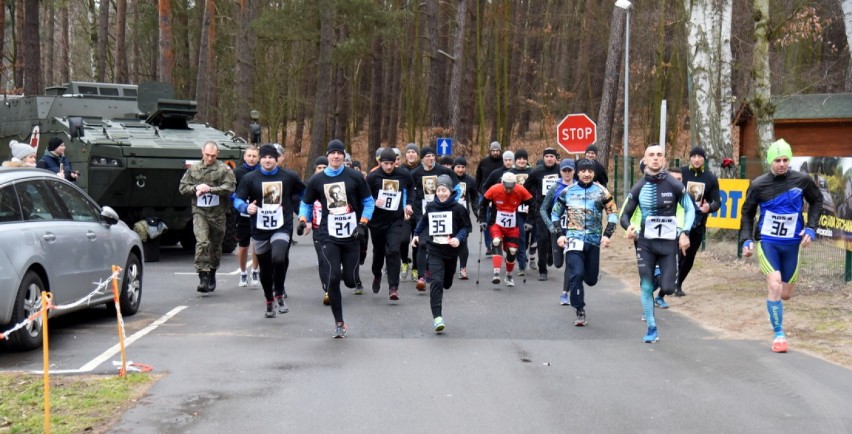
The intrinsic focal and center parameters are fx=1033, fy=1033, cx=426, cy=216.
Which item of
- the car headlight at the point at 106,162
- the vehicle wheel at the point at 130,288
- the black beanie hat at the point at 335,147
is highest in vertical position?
the black beanie hat at the point at 335,147

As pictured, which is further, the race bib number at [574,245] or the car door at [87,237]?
the race bib number at [574,245]

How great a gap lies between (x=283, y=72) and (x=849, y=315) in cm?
3696

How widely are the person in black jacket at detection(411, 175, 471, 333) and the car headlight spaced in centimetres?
735

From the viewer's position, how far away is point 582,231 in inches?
451

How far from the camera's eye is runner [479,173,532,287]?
14.4 meters

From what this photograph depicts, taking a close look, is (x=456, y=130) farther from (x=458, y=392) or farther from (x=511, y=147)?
(x=458, y=392)

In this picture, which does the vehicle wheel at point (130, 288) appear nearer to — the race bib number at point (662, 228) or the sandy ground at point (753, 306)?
the race bib number at point (662, 228)

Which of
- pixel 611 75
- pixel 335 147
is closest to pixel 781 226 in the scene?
pixel 335 147

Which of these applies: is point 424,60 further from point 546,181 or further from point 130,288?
point 130,288

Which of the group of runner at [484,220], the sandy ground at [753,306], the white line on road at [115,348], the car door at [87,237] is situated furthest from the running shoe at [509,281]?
the car door at [87,237]

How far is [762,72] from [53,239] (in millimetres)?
12936

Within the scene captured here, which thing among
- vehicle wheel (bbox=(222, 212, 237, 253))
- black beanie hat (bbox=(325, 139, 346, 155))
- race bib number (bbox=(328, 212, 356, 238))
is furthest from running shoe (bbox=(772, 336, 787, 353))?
vehicle wheel (bbox=(222, 212, 237, 253))

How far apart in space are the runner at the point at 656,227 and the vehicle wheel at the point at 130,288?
553 centimetres

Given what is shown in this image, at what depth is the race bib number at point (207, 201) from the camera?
1363cm
